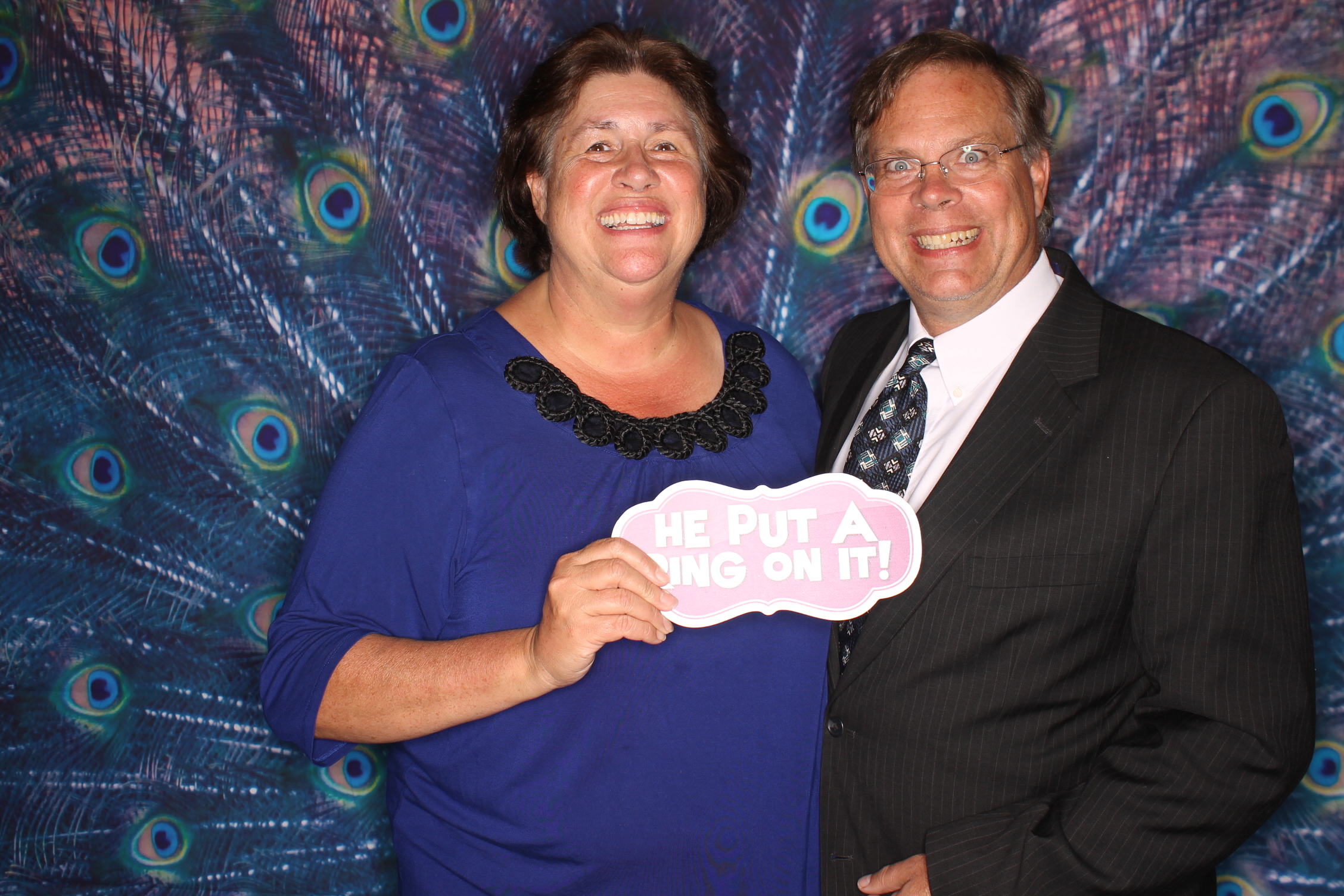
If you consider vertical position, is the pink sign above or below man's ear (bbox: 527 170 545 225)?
below

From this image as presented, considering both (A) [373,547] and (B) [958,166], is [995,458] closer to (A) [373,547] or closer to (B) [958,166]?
(B) [958,166]

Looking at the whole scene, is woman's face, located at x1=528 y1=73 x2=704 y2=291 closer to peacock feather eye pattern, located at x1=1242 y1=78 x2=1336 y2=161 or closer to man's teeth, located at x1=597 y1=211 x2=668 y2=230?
man's teeth, located at x1=597 y1=211 x2=668 y2=230

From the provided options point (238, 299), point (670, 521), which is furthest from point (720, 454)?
point (238, 299)

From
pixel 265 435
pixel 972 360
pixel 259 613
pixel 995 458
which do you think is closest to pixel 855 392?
pixel 972 360

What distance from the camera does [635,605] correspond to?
1.44 metres

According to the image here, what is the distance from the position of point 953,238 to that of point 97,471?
8.11ft

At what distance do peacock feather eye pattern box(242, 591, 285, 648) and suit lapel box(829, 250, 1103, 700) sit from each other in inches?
71.3

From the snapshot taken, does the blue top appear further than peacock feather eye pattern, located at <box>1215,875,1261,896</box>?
No

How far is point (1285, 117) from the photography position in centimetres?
232

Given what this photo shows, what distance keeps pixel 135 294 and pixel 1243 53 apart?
3.27 meters

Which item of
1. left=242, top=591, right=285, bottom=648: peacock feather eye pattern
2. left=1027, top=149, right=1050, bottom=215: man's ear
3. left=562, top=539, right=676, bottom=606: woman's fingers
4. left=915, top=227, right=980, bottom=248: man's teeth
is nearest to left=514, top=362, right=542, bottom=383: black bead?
left=562, top=539, right=676, bottom=606: woman's fingers

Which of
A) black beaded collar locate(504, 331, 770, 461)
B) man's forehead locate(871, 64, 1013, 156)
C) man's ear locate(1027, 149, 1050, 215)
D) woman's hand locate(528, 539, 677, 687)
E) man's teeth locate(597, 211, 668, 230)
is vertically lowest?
woman's hand locate(528, 539, 677, 687)

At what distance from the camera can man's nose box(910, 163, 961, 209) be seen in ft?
6.16

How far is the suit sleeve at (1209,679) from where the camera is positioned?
4.89ft
